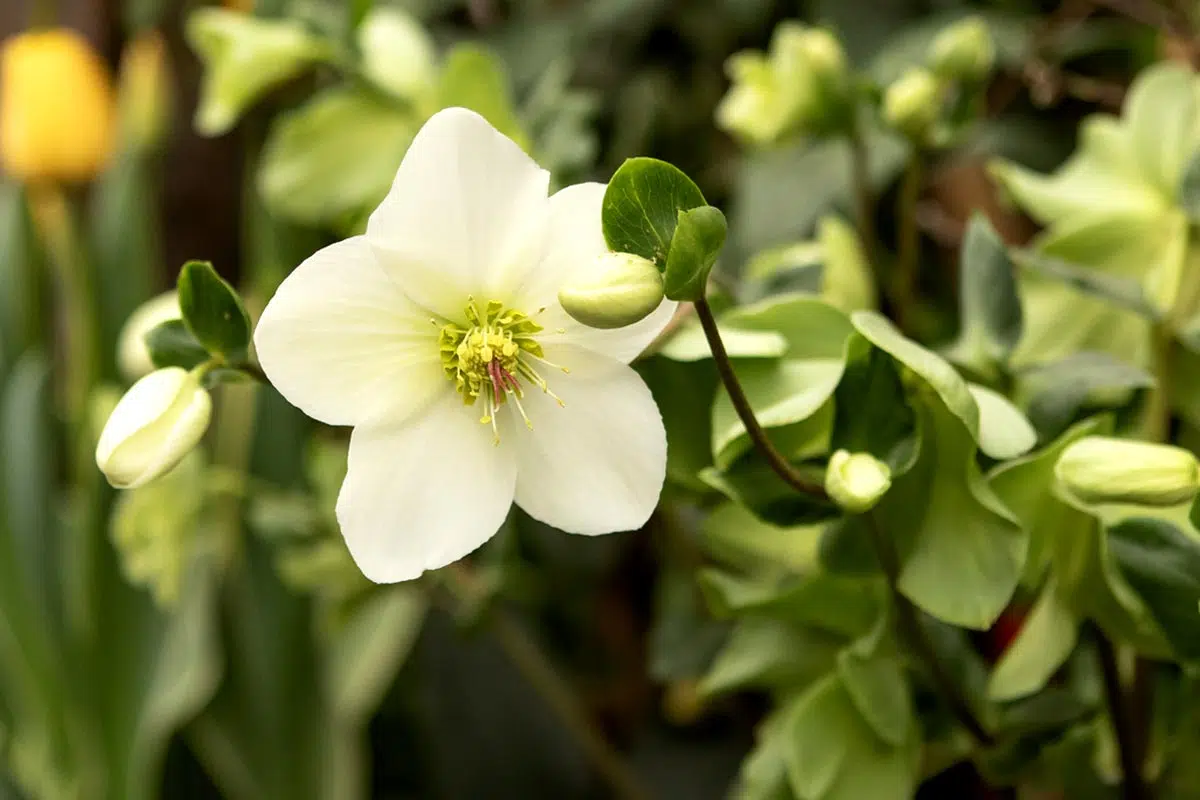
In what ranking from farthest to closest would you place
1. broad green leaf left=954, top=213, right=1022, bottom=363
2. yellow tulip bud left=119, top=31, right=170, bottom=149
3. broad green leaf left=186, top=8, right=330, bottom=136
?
yellow tulip bud left=119, top=31, right=170, bottom=149 → broad green leaf left=186, top=8, right=330, bottom=136 → broad green leaf left=954, top=213, right=1022, bottom=363

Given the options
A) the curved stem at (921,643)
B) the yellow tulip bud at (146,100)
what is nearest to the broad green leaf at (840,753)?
the curved stem at (921,643)

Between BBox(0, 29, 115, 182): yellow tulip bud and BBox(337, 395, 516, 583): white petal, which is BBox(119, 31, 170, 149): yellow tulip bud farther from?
BBox(337, 395, 516, 583): white petal

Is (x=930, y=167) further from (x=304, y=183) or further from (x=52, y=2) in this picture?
(x=52, y=2)

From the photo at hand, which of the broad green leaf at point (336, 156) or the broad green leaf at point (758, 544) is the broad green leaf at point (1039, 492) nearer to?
the broad green leaf at point (758, 544)

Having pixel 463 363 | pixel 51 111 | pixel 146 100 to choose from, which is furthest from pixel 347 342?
pixel 51 111

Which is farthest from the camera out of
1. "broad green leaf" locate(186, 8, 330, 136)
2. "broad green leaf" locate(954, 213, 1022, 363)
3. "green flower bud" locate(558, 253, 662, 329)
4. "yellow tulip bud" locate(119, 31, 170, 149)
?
"yellow tulip bud" locate(119, 31, 170, 149)

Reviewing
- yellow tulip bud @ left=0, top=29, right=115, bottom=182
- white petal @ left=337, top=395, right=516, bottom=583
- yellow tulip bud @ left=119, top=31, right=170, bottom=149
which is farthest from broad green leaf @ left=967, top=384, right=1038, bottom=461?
yellow tulip bud @ left=0, top=29, right=115, bottom=182

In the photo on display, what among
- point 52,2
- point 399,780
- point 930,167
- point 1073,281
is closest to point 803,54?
point 1073,281
